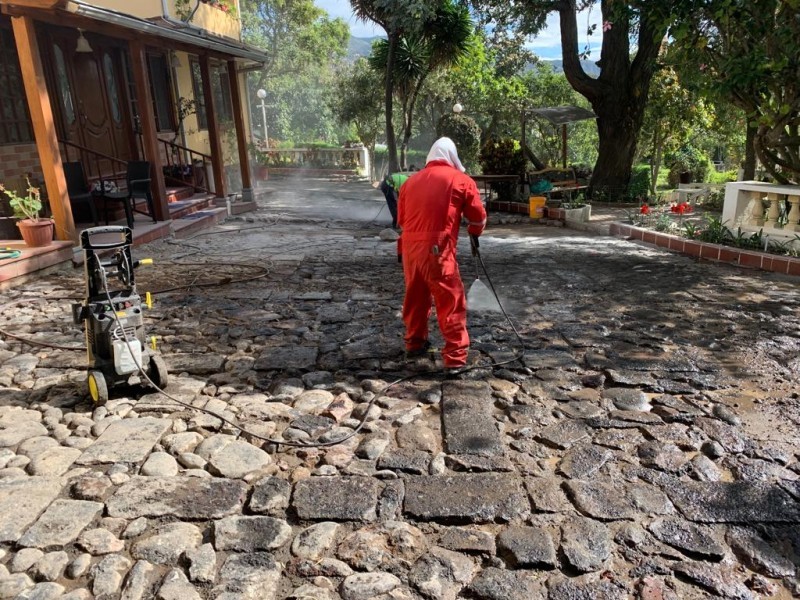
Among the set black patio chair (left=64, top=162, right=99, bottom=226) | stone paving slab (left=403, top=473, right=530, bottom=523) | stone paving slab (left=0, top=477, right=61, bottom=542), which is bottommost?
stone paving slab (left=403, top=473, right=530, bottom=523)

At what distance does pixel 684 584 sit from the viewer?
7.45 feet

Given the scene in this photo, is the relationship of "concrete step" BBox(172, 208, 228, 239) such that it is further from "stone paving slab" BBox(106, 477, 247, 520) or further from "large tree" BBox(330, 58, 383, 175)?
"large tree" BBox(330, 58, 383, 175)

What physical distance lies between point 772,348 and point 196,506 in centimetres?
408

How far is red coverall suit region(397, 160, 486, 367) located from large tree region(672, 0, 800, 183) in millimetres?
4575

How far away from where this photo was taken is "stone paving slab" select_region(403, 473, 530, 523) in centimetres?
269

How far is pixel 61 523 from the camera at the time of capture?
103 inches

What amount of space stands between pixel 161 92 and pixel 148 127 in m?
4.06

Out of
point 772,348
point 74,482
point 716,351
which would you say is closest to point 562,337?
point 716,351

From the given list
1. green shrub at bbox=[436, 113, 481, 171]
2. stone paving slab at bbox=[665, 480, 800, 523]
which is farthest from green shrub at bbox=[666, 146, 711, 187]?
stone paving slab at bbox=[665, 480, 800, 523]

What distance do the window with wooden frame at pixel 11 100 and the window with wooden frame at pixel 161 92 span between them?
11.8 ft

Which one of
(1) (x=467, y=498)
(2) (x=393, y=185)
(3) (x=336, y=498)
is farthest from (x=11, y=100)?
→ (1) (x=467, y=498)

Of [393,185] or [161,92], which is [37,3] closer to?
[393,185]

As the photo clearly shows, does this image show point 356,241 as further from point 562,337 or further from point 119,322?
point 119,322

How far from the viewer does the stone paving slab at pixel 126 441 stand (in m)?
3.15
